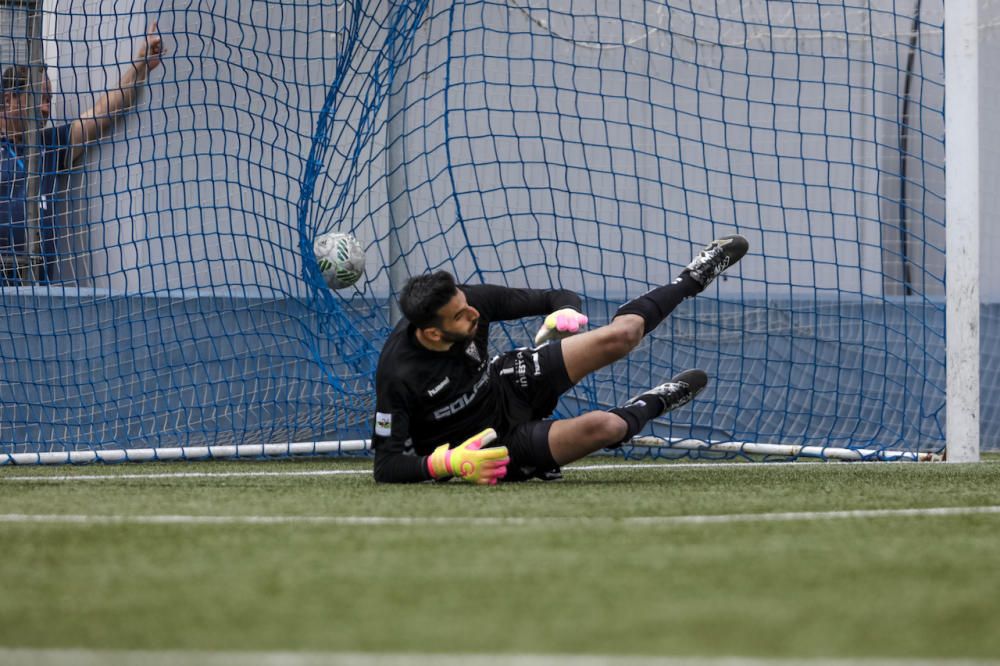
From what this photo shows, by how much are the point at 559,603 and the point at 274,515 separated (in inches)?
49.9

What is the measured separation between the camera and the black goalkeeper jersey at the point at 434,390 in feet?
12.1

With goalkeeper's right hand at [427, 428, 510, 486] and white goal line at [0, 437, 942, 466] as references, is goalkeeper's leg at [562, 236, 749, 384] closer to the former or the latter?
goalkeeper's right hand at [427, 428, 510, 486]

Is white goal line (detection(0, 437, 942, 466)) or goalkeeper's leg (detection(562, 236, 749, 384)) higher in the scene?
goalkeeper's leg (detection(562, 236, 749, 384))

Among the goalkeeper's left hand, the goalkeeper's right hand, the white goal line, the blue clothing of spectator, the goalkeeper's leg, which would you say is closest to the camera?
the goalkeeper's right hand

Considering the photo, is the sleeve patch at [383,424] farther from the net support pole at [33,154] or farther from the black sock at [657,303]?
the net support pole at [33,154]

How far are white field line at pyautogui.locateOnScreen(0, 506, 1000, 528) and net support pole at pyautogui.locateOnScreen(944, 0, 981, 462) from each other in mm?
1925

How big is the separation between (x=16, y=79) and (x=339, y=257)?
1.65 meters

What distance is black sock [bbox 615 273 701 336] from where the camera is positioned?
4.05 metres

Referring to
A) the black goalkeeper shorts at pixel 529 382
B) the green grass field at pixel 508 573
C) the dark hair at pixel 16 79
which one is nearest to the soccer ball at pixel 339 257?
the black goalkeeper shorts at pixel 529 382

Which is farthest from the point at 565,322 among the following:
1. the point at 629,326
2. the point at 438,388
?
the point at 438,388

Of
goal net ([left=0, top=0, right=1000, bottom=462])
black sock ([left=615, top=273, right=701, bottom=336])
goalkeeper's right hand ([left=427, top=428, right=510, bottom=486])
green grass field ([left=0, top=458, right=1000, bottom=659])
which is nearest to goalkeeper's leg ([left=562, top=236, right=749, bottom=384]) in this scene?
black sock ([left=615, top=273, right=701, bottom=336])

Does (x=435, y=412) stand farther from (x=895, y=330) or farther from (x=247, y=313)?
(x=895, y=330)

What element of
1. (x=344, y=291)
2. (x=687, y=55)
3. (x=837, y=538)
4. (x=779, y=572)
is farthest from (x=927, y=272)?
(x=779, y=572)

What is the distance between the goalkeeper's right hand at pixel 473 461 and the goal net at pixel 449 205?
1.69 metres
